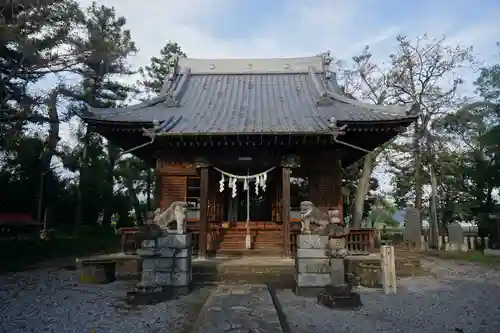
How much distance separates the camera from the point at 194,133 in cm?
1095

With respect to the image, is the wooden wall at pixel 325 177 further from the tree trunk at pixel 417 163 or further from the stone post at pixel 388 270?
the tree trunk at pixel 417 163

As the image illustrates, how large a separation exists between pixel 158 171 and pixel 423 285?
8844mm

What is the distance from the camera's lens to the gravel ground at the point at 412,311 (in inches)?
248

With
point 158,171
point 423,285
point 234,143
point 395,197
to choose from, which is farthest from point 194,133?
point 395,197

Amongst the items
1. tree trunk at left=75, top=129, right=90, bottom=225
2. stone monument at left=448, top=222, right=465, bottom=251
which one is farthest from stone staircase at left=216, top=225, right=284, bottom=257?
tree trunk at left=75, top=129, right=90, bottom=225

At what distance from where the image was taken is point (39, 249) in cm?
1819

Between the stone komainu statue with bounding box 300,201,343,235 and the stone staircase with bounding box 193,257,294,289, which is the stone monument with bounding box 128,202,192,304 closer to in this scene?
the stone staircase with bounding box 193,257,294,289

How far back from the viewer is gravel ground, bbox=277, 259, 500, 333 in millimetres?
6289

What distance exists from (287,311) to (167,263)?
3044 mm

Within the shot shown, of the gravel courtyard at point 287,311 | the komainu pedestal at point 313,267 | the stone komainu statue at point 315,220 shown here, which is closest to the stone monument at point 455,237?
the gravel courtyard at point 287,311

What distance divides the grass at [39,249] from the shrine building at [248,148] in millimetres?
7341

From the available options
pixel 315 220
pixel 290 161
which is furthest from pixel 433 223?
pixel 315 220

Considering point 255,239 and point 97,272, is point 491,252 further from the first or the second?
point 97,272

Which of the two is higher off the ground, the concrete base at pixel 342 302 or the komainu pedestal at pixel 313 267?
the komainu pedestal at pixel 313 267
